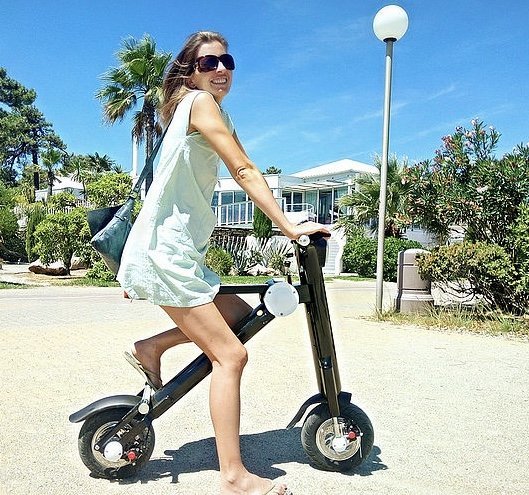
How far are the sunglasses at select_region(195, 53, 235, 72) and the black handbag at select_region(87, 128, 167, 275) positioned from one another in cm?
32

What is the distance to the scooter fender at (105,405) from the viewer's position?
2691mm

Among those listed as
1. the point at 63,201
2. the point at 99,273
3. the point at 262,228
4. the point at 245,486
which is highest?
the point at 63,201

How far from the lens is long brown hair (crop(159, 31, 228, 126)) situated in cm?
265

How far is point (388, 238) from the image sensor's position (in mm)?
22250

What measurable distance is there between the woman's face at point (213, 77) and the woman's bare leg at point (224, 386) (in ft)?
2.99

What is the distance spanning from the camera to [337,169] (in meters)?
39.3

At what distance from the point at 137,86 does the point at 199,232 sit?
75.9 feet

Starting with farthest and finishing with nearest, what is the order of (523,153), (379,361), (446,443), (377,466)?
1. (523,153)
2. (379,361)
3. (446,443)
4. (377,466)

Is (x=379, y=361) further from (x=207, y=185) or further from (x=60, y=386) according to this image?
(x=207, y=185)

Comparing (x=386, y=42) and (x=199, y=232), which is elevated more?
(x=386, y=42)

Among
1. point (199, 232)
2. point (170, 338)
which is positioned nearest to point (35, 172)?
point (170, 338)

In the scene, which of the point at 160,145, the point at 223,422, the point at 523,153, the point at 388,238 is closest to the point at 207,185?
the point at 160,145

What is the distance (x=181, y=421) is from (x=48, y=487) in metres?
1.14

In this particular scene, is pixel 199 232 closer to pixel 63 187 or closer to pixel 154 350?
pixel 154 350
